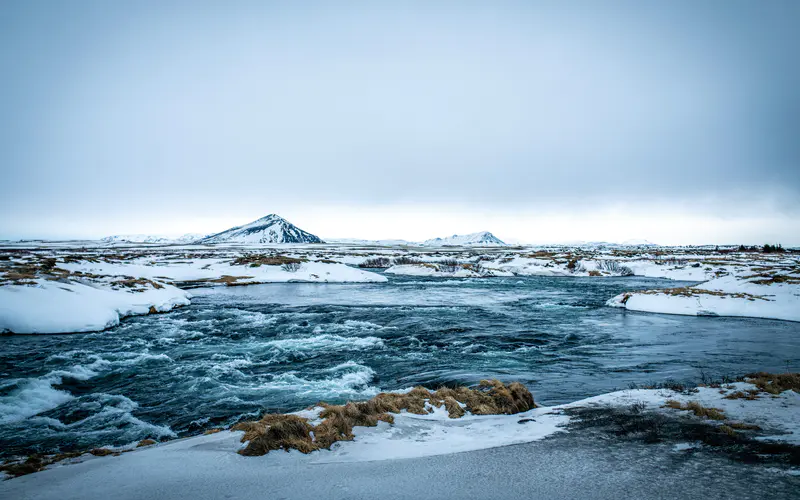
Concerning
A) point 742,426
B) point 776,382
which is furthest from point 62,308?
point 776,382

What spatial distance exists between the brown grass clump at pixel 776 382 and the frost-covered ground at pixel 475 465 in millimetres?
932

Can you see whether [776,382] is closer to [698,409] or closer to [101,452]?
[698,409]

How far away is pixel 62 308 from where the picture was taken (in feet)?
69.4

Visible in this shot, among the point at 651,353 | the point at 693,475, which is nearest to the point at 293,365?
the point at 693,475

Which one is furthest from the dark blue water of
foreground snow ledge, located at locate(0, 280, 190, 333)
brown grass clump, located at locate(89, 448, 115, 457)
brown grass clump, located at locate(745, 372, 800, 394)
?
brown grass clump, located at locate(745, 372, 800, 394)

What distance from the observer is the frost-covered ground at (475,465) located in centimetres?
498

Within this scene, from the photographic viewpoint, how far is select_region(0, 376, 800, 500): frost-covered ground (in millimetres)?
4977

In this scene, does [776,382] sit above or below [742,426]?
below

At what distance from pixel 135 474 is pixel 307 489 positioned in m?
2.59

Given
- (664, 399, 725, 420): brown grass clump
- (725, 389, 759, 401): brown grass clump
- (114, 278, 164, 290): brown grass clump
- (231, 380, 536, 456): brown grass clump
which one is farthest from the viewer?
(114, 278, 164, 290): brown grass clump

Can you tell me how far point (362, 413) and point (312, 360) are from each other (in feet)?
27.6

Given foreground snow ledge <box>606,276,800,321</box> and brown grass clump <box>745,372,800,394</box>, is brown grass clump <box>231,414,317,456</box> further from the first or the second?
foreground snow ledge <box>606,276,800,321</box>

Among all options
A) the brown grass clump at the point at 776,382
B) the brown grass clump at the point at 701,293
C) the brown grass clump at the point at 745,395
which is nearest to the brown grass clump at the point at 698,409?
the brown grass clump at the point at 745,395

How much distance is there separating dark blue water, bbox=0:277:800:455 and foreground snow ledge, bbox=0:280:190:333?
1.01m
